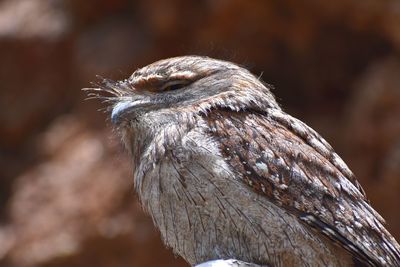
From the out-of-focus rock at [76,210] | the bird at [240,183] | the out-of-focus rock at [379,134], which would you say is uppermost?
the bird at [240,183]

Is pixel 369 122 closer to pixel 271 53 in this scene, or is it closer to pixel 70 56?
pixel 271 53

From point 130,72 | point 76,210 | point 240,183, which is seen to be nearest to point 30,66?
point 130,72

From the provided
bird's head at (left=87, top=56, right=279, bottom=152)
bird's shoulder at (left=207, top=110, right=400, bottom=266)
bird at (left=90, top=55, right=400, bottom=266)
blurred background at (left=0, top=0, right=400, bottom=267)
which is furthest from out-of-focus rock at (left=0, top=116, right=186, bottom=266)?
bird's shoulder at (left=207, top=110, right=400, bottom=266)

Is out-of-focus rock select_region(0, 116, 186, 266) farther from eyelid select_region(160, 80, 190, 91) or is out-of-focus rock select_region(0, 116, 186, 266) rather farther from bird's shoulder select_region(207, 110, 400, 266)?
bird's shoulder select_region(207, 110, 400, 266)

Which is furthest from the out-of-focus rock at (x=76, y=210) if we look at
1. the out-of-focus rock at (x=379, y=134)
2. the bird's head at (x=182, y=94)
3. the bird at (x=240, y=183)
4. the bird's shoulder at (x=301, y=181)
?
the bird's shoulder at (x=301, y=181)

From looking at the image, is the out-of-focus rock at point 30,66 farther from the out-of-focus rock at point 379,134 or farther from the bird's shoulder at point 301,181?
the bird's shoulder at point 301,181

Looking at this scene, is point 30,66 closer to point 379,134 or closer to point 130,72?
point 130,72

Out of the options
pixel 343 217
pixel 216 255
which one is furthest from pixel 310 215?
pixel 216 255
